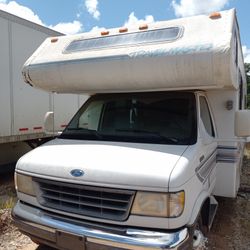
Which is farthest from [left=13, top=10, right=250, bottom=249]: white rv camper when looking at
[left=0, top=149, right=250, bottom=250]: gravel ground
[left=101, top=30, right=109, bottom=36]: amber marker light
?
[left=0, top=149, right=250, bottom=250]: gravel ground

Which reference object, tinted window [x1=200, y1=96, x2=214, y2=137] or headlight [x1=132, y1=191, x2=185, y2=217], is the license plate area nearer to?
headlight [x1=132, y1=191, x2=185, y2=217]

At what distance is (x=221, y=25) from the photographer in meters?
3.56

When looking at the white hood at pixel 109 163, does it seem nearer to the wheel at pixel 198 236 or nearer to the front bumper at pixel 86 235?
the front bumper at pixel 86 235

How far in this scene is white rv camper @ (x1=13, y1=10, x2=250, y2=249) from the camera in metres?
2.84

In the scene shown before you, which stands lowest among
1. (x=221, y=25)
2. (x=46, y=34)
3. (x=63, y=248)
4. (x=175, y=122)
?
(x=63, y=248)


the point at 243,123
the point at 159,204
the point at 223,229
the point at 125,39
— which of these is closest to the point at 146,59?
the point at 125,39

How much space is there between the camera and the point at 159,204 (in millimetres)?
2781

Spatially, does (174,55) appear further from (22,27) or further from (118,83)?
(22,27)

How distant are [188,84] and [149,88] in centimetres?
49

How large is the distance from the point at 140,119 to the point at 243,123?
1239mm

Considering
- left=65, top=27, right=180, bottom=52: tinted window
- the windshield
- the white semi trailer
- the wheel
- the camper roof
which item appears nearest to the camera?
the wheel

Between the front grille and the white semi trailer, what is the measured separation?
11.9 ft

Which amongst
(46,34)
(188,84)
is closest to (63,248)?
(188,84)

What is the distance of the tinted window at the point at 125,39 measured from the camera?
12.4 feet
